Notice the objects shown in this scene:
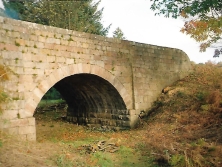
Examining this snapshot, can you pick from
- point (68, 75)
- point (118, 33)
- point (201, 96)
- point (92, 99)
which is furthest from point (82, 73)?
point (118, 33)

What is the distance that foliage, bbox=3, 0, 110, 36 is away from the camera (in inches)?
704

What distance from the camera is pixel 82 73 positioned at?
28.2 ft

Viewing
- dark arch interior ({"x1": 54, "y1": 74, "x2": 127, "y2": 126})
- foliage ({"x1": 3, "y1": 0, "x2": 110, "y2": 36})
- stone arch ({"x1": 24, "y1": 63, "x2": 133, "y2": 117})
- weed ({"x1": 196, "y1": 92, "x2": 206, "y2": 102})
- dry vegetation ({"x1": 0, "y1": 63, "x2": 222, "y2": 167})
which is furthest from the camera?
foliage ({"x1": 3, "y1": 0, "x2": 110, "y2": 36})

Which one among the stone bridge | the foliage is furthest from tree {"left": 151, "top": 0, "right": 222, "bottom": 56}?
the foliage

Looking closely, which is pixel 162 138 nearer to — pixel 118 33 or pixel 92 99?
pixel 92 99

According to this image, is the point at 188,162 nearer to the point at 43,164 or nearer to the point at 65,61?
the point at 43,164

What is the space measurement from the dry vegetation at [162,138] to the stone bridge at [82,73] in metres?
0.59

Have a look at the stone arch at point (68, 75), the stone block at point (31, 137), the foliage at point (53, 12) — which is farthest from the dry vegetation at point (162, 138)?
the foliage at point (53, 12)

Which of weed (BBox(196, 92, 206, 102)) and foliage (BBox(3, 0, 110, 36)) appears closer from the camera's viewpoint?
weed (BBox(196, 92, 206, 102))

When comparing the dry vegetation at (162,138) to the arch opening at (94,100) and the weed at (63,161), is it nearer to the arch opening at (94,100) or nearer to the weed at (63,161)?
the weed at (63,161)

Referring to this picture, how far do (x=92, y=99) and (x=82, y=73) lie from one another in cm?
257

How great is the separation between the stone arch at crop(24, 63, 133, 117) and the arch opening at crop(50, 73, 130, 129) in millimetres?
162

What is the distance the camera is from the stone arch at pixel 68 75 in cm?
722

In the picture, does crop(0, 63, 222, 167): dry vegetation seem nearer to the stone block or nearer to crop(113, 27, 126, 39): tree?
the stone block
